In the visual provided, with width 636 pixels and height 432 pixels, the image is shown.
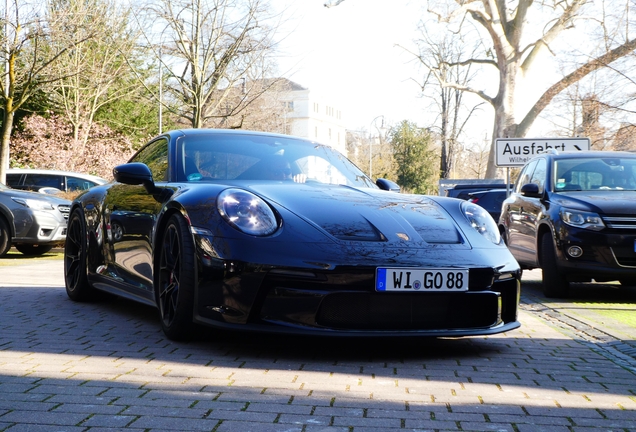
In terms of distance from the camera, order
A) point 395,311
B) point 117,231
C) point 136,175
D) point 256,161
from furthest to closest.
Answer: point 117,231 < point 256,161 < point 136,175 < point 395,311

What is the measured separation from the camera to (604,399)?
3.61 meters

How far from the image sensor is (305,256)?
423cm

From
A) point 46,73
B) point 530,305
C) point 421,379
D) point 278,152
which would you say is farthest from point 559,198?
point 46,73

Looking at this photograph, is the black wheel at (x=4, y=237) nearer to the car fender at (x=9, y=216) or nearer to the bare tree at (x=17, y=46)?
the car fender at (x=9, y=216)

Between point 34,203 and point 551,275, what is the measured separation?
792cm

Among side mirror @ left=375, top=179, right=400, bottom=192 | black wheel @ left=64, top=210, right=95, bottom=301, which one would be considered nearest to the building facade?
black wheel @ left=64, top=210, right=95, bottom=301

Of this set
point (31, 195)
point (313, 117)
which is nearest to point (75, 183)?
point (31, 195)

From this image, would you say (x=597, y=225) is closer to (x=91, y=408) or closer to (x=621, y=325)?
(x=621, y=325)

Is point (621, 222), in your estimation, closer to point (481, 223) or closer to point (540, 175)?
point (540, 175)

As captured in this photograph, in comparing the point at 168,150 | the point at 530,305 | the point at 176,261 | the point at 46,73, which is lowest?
the point at 530,305

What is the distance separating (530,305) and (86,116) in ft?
105

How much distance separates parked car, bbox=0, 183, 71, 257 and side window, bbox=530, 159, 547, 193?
715 centimetres

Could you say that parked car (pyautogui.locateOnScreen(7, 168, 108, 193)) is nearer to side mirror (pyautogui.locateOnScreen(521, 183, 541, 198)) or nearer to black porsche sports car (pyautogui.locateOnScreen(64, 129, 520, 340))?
side mirror (pyautogui.locateOnScreen(521, 183, 541, 198))

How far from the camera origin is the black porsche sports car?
4230 millimetres
